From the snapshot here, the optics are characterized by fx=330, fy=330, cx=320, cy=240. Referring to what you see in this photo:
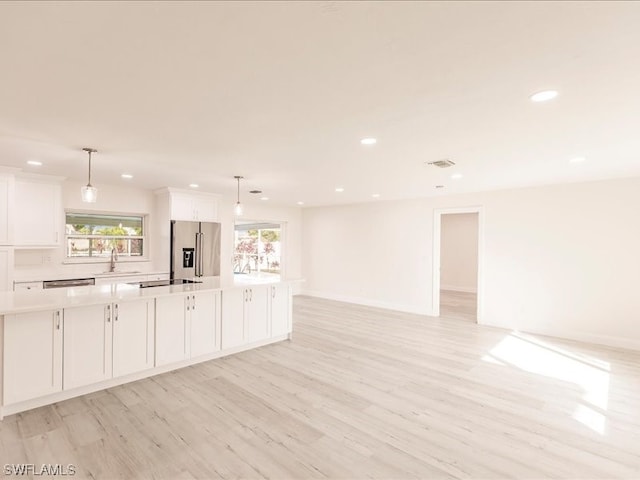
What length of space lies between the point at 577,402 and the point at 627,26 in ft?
10.1

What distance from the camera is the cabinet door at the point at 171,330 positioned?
3562mm

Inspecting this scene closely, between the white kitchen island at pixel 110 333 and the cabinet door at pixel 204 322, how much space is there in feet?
0.04

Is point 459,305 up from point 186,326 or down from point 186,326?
down

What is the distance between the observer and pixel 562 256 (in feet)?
16.8

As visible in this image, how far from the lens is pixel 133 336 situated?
11.0ft

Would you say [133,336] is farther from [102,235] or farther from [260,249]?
[260,249]

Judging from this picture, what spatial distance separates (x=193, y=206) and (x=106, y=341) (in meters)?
3.38

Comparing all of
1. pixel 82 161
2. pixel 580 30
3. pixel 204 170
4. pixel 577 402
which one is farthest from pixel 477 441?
pixel 82 161

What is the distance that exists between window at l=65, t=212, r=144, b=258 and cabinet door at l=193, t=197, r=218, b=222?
1122 millimetres

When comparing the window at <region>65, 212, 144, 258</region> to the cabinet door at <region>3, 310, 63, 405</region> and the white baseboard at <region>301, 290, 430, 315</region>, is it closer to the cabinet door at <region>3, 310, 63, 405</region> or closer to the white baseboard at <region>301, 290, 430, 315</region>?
the cabinet door at <region>3, 310, 63, 405</region>

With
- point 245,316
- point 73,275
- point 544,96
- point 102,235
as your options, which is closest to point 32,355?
point 245,316

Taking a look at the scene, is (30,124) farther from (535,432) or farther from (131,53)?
(535,432)

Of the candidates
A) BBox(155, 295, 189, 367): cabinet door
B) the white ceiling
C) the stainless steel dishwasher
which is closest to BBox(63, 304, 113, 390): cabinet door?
BBox(155, 295, 189, 367): cabinet door

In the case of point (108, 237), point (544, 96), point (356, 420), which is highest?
point (544, 96)
